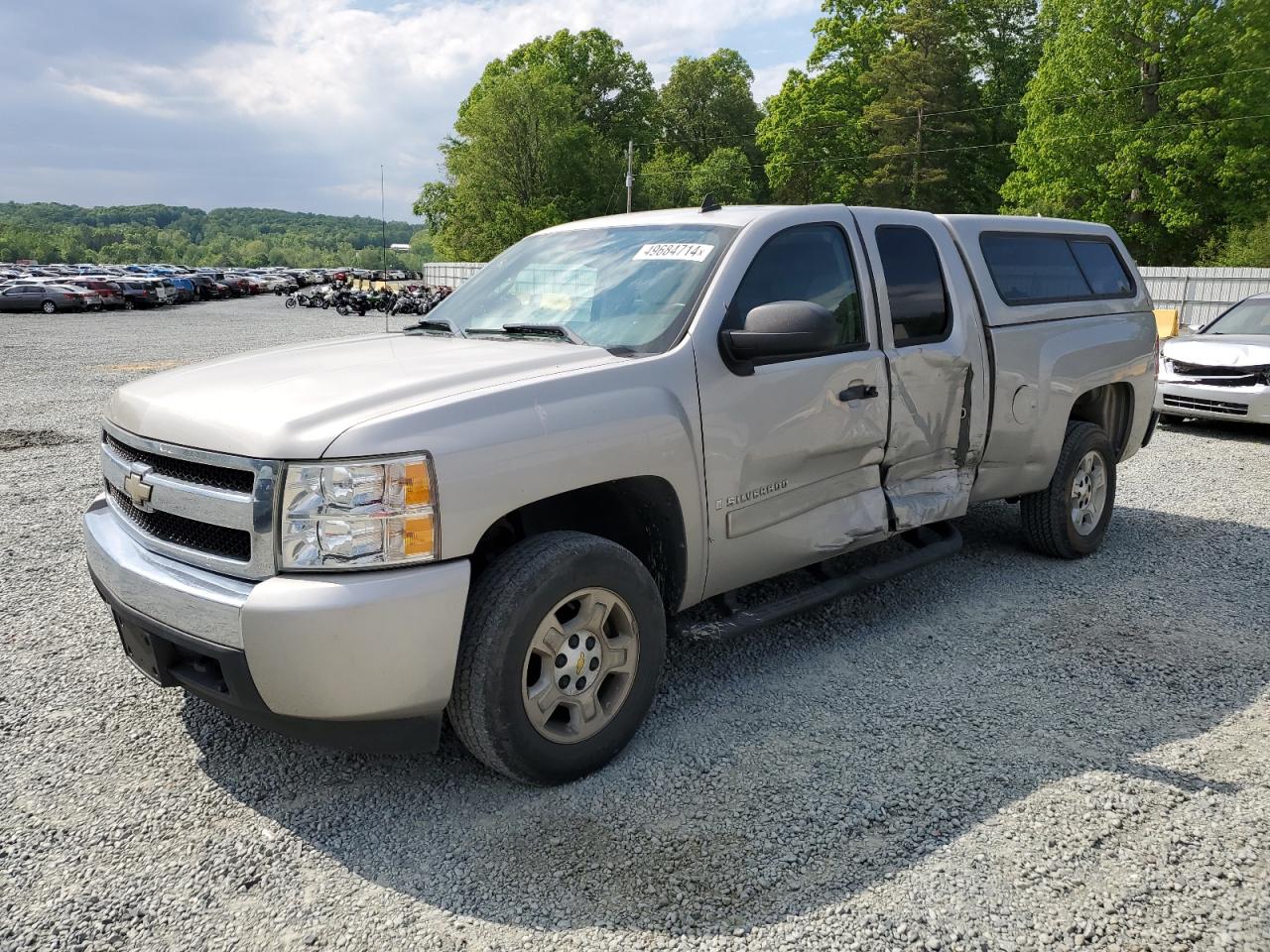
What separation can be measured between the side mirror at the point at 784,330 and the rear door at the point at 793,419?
0.13m

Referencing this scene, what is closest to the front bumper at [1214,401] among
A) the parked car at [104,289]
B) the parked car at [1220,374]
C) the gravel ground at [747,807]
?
the parked car at [1220,374]

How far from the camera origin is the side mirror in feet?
11.3

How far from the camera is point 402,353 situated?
12.1 feet

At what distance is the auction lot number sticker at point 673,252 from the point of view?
3865 mm

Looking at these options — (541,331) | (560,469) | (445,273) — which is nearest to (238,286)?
(445,273)

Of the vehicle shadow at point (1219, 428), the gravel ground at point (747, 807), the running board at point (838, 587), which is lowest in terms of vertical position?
the gravel ground at point (747, 807)

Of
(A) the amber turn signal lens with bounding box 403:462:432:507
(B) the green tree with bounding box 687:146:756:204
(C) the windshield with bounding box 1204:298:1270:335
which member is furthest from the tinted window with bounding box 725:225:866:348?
(B) the green tree with bounding box 687:146:756:204

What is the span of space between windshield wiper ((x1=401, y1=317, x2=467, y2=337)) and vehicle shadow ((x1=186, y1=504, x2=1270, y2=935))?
173cm

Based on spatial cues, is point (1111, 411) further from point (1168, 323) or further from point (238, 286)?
point (238, 286)

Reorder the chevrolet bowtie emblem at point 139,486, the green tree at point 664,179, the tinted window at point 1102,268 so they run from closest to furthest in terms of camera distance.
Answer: the chevrolet bowtie emblem at point 139,486 < the tinted window at point 1102,268 < the green tree at point 664,179

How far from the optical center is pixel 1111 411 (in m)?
6.11

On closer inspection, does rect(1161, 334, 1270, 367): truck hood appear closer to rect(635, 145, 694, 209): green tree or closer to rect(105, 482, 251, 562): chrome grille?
rect(105, 482, 251, 562): chrome grille

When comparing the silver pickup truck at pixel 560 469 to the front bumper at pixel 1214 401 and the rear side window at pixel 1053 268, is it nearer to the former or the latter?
the rear side window at pixel 1053 268

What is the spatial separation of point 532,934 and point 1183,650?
133 inches
